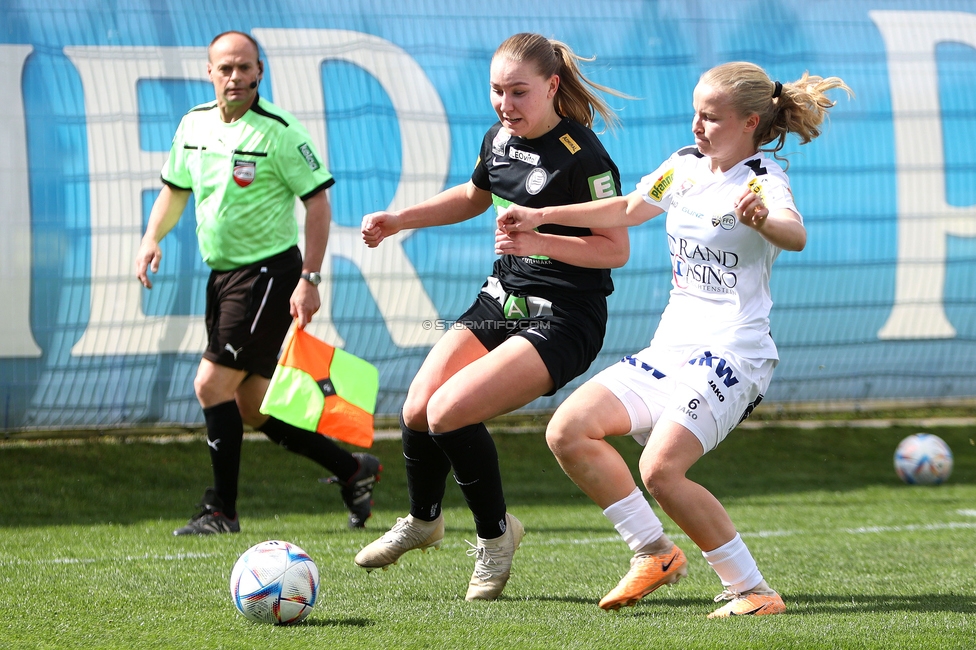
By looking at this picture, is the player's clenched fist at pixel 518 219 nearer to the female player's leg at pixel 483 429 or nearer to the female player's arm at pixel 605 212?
the female player's arm at pixel 605 212

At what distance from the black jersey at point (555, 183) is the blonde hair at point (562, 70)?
0.37 ft

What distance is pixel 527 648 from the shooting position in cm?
338

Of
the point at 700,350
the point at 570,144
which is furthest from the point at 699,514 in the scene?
the point at 570,144

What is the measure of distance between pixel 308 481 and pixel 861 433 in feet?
15.8

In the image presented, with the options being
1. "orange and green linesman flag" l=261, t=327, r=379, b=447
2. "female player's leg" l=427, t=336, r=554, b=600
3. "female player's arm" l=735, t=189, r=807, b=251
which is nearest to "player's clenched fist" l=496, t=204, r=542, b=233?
"female player's leg" l=427, t=336, r=554, b=600

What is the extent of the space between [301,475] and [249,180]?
105 inches

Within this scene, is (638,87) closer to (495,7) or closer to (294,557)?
(495,7)

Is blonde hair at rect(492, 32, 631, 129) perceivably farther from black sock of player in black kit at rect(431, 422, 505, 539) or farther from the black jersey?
black sock of player in black kit at rect(431, 422, 505, 539)

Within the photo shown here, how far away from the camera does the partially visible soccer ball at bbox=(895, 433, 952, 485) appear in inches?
318

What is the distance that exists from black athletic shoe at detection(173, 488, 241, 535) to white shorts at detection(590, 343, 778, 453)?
8.02ft

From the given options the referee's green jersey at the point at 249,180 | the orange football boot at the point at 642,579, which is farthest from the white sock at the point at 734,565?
the referee's green jersey at the point at 249,180

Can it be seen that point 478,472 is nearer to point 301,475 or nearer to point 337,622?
point 337,622

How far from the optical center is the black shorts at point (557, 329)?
418 cm

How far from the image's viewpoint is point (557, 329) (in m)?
4.23
